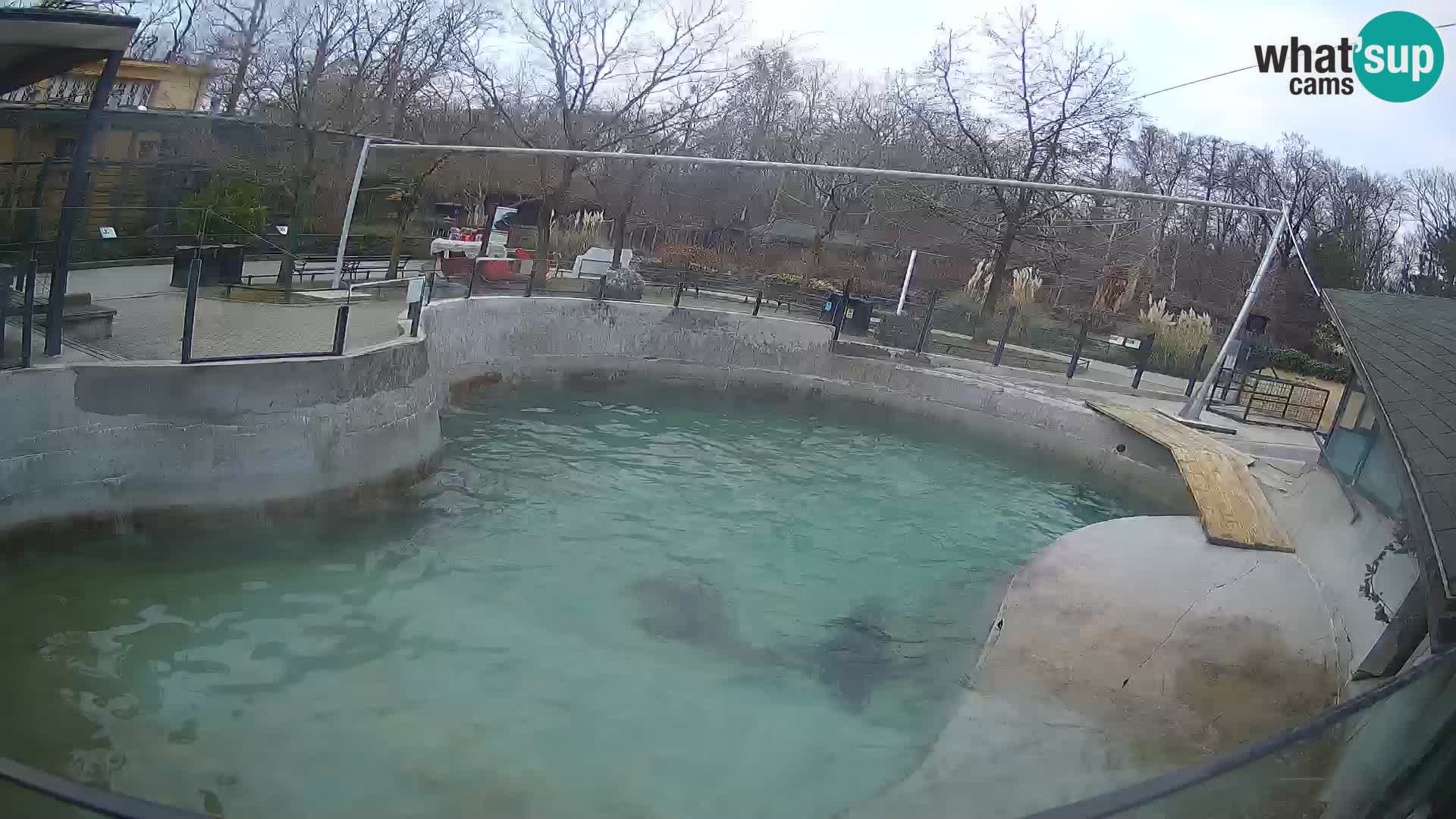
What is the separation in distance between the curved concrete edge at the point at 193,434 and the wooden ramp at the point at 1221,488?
26.1ft

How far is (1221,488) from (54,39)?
10909mm

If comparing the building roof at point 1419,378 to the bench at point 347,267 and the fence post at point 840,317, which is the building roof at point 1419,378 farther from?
the bench at point 347,267

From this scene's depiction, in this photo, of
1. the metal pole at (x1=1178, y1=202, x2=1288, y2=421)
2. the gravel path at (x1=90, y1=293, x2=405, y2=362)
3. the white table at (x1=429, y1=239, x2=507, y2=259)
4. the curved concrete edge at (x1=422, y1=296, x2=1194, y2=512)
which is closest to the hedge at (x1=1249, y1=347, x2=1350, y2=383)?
the metal pole at (x1=1178, y1=202, x2=1288, y2=421)

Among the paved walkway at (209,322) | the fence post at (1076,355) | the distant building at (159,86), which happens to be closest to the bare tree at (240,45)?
the distant building at (159,86)

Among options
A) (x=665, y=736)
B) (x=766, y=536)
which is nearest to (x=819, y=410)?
(x=766, y=536)

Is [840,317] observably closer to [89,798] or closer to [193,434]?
[193,434]

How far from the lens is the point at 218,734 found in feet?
19.8

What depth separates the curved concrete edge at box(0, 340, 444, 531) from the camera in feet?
25.0

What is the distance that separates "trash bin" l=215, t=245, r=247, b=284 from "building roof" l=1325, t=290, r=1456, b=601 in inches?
462

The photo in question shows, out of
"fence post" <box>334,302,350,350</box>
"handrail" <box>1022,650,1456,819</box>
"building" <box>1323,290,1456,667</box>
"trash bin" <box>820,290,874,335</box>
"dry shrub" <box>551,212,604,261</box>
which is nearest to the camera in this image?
"handrail" <box>1022,650,1456,819</box>

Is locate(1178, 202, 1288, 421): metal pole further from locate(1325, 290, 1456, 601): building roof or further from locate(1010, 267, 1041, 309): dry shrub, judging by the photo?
locate(1010, 267, 1041, 309): dry shrub

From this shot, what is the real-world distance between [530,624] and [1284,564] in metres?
6.11

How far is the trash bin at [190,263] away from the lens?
11.5 m

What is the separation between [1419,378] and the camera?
18.7ft
